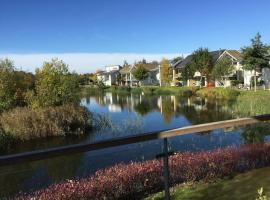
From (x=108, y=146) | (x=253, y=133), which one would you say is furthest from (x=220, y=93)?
(x=108, y=146)

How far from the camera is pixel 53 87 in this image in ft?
80.2

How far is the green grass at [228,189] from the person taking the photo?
455cm

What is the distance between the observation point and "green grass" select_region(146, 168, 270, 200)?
14.9 feet

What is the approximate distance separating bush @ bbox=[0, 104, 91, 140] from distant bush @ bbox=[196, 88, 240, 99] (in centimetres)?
2083

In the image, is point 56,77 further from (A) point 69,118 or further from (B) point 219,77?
(B) point 219,77

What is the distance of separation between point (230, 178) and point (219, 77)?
152 ft

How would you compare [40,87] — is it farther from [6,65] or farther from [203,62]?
[203,62]

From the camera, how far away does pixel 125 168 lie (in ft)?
16.6

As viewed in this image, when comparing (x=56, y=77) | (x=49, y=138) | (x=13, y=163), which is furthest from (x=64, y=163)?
(x=56, y=77)

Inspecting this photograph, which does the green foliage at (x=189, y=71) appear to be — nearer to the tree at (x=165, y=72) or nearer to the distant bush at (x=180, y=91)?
the distant bush at (x=180, y=91)

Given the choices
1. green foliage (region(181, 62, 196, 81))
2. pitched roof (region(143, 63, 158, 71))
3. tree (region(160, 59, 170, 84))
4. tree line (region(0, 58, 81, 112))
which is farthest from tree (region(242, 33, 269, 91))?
pitched roof (region(143, 63, 158, 71))

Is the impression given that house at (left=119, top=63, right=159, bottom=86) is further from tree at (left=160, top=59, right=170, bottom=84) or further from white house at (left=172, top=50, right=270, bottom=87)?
white house at (left=172, top=50, right=270, bottom=87)

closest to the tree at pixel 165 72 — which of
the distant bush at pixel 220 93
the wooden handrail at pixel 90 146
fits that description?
the distant bush at pixel 220 93

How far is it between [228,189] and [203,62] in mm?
51602
